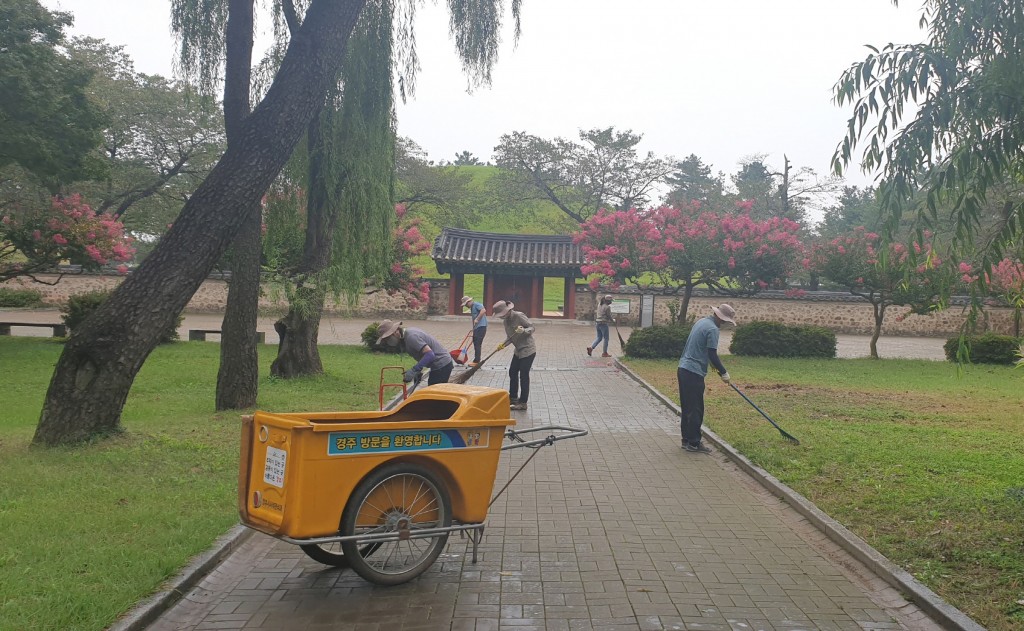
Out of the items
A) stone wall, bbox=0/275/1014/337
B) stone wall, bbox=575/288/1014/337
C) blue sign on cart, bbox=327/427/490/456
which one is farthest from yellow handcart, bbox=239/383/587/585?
stone wall, bbox=575/288/1014/337

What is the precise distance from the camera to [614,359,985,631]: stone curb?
4.64 metres

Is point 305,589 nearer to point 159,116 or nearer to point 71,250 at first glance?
Result: point 71,250

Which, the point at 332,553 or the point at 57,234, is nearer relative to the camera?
the point at 332,553

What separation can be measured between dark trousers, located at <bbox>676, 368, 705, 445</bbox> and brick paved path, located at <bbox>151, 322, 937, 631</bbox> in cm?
147

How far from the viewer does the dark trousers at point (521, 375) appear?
12.5 meters

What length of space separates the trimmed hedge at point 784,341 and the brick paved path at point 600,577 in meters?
15.0

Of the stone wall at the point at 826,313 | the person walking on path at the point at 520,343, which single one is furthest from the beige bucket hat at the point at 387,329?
the stone wall at the point at 826,313

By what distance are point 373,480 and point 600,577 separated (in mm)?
1610

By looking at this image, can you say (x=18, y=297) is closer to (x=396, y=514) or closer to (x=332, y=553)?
(x=332, y=553)

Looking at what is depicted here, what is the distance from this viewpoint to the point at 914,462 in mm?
8773

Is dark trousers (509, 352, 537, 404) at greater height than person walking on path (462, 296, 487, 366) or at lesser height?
lesser

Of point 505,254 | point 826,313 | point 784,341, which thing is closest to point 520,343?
point 784,341

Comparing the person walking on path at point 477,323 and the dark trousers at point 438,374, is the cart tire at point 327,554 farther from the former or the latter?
the person walking on path at point 477,323

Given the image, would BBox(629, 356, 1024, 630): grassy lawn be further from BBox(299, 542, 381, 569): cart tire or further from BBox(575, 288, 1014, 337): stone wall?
BBox(575, 288, 1014, 337): stone wall
